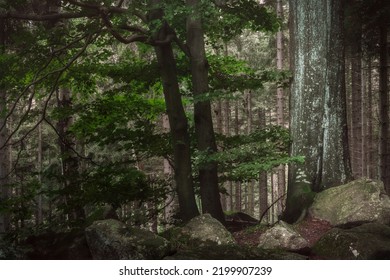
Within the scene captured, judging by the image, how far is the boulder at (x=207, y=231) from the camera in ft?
15.9

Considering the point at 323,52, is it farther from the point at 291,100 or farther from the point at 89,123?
the point at 89,123

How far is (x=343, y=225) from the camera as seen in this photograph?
5.44 m

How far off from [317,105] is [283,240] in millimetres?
2445

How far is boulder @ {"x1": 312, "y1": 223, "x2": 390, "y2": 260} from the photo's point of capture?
4246 millimetres

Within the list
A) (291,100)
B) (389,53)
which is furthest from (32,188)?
(389,53)

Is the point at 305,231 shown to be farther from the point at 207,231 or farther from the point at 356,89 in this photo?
the point at 356,89

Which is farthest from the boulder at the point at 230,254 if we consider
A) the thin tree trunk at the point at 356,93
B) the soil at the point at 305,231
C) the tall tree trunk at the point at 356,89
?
the thin tree trunk at the point at 356,93

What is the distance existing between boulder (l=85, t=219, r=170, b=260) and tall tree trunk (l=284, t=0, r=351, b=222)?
8.12 ft

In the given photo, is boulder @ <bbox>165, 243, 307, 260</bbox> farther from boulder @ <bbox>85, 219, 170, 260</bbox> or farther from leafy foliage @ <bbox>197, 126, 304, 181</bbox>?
leafy foliage @ <bbox>197, 126, 304, 181</bbox>

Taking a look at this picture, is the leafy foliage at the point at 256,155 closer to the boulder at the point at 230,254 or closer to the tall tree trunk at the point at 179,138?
the tall tree trunk at the point at 179,138

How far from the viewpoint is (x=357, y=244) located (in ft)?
14.1

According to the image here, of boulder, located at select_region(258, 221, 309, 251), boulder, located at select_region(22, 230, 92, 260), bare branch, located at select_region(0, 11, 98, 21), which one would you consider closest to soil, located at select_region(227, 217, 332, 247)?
boulder, located at select_region(258, 221, 309, 251)

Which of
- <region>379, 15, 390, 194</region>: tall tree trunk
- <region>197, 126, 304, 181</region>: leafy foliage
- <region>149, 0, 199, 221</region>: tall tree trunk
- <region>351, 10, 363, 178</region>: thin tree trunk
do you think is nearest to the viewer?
<region>197, 126, 304, 181</region>: leafy foliage
